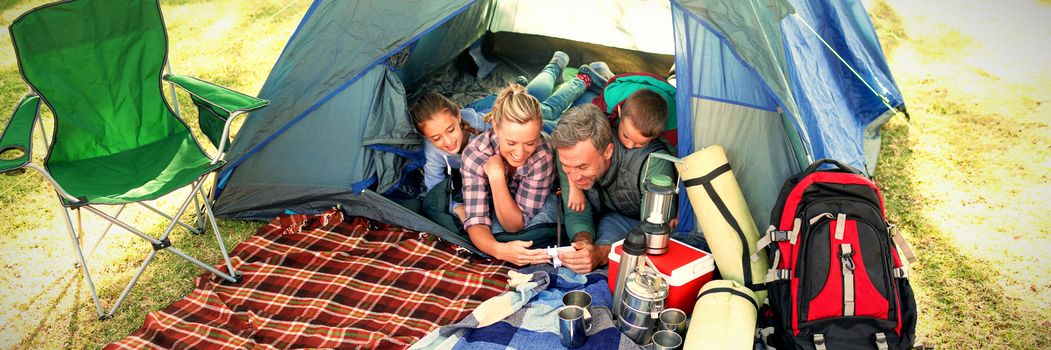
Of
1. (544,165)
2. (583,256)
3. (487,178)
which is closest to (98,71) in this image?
(487,178)

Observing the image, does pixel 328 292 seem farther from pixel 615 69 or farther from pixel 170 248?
pixel 615 69

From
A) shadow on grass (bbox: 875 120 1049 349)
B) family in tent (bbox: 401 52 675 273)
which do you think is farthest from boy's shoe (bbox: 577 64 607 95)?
shadow on grass (bbox: 875 120 1049 349)

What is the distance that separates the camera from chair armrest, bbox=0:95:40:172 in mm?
2602

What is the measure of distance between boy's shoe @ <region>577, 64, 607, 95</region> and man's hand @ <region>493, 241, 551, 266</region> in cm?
153

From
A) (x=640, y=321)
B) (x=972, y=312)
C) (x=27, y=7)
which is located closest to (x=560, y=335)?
(x=640, y=321)

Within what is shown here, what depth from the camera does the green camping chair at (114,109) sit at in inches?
114

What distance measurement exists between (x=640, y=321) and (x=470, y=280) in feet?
2.79

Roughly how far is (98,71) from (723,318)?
2.80 metres

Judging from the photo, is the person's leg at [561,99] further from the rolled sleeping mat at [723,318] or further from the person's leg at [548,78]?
the rolled sleeping mat at [723,318]

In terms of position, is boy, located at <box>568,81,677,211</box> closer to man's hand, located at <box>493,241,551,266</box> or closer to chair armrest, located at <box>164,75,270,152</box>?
man's hand, located at <box>493,241,551,266</box>

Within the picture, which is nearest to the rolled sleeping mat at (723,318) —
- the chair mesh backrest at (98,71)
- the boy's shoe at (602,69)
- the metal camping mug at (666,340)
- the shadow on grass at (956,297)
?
the metal camping mug at (666,340)

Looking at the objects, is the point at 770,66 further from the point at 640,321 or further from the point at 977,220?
the point at 977,220

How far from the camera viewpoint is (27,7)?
6180mm

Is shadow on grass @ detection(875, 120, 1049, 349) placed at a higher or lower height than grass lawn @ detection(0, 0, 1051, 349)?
lower
